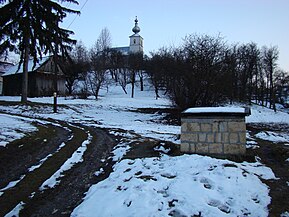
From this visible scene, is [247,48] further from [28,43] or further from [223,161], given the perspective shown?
[223,161]

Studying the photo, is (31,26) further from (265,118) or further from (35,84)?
(265,118)

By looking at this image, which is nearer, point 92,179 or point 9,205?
point 9,205

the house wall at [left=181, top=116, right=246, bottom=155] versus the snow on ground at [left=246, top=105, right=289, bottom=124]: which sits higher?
the house wall at [left=181, top=116, right=246, bottom=155]

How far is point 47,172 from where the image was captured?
5309 millimetres

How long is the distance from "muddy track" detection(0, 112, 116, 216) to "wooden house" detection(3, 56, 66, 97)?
24172 millimetres

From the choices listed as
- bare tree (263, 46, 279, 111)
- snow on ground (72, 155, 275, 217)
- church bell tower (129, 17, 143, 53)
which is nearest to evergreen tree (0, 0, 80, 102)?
snow on ground (72, 155, 275, 217)

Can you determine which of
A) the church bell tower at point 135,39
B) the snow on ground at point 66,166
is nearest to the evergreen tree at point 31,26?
the snow on ground at point 66,166

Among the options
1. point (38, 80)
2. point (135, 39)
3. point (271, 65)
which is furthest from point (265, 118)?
point (135, 39)

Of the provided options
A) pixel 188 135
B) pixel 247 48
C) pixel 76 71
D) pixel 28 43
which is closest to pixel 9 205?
pixel 188 135

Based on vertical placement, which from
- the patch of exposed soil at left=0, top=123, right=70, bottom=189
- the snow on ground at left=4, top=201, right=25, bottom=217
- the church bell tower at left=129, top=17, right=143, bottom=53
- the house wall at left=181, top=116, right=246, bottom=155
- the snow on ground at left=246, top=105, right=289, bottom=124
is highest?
the church bell tower at left=129, top=17, right=143, bottom=53

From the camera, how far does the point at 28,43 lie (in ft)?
63.2

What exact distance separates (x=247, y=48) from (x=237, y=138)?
127 ft

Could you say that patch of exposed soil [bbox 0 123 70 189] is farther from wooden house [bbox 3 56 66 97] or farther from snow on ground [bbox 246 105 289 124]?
wooden house [bbox 3 56 66 97]

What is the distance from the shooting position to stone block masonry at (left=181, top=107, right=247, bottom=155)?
5875 millimetres
